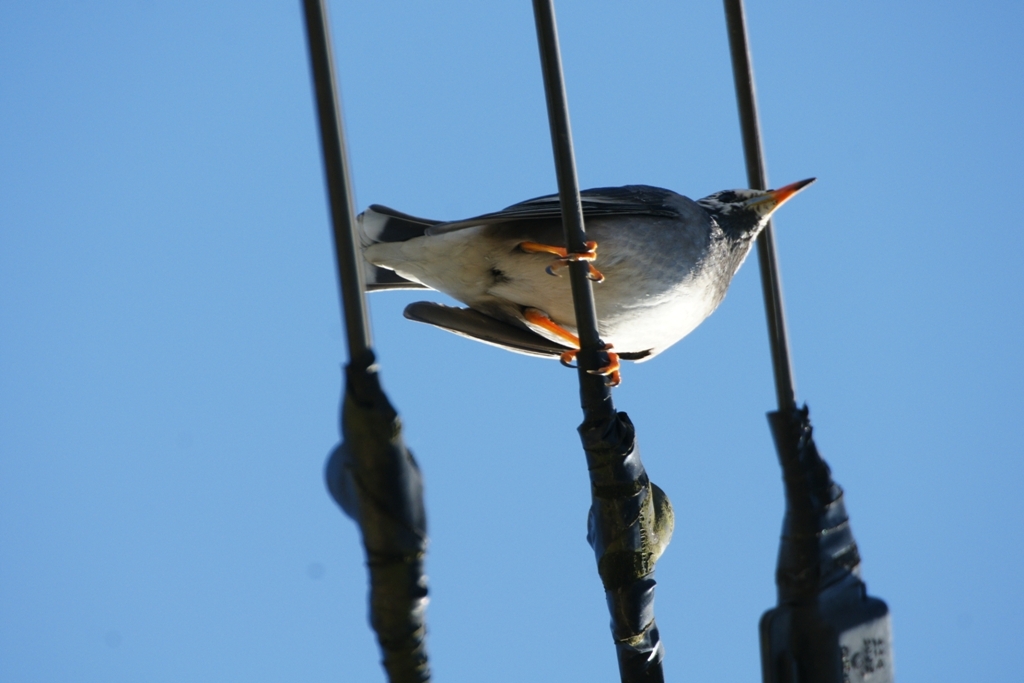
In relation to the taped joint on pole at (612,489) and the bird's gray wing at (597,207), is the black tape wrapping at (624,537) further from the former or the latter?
the bird's gray wing at (597,207)

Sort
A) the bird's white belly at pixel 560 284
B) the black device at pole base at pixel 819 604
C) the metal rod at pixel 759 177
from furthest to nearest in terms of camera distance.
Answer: the bird's white belly at pixel 560 284, the metal rod at pixel 759 177, the black device at pole base at pixel 819 604

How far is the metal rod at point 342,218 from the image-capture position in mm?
1527

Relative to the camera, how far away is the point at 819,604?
85.7 inches

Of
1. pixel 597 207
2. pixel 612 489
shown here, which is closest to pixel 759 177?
pixel 597 207

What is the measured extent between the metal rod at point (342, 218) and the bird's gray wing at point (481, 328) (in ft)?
8.91

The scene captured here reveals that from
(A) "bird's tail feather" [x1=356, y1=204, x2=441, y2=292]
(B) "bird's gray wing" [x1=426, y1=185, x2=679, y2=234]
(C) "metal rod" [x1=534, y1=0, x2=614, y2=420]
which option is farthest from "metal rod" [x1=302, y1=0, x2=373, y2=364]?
(A) "bird's tail feather" [x1=356, y1=204, x2=441, y2=292]

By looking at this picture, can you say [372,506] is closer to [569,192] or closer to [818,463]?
[569,192]

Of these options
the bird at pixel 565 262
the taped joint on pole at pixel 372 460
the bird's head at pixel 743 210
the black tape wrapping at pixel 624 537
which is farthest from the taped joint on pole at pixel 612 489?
the bird's head at pixel 743 210

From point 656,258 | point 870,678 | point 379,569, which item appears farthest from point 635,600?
point 656,258

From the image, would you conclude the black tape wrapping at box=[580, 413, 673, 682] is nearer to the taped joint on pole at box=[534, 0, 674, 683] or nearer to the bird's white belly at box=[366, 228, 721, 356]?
the taped joint on pole at box=[534, 0, 674, 683]

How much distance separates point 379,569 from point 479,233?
2.76 m

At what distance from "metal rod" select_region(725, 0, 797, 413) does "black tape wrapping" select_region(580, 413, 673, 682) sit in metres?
0.57

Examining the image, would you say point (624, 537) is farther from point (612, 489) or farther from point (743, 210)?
point (743, 210)

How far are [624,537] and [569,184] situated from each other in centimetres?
82
